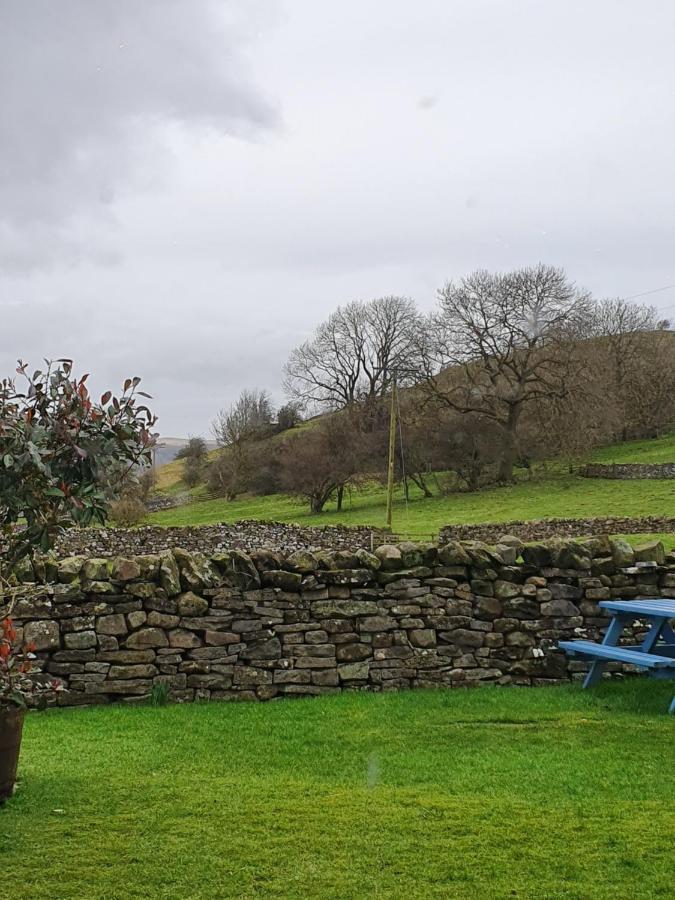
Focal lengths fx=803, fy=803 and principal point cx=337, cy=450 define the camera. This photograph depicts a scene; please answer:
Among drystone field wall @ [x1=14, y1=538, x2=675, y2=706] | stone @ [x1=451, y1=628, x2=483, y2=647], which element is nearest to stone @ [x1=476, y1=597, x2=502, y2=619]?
drystone field wall @ [x1=14, y1=538, x2=675, y2=706]

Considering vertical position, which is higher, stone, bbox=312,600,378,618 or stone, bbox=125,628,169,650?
stone, bbox=312,600,378,618

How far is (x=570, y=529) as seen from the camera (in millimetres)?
22078

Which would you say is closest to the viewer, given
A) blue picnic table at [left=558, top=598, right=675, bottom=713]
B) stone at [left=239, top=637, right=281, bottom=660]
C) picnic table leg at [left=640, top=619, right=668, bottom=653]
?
blue picnic table at [left=558, top=598, right=675, bottom=713]

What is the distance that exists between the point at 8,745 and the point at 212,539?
17540 mm

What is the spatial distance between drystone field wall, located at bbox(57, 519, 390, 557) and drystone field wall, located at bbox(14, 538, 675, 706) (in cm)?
1183

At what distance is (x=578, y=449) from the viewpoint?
3891 centimetres

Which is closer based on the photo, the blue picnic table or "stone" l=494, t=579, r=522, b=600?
the blue picnic table

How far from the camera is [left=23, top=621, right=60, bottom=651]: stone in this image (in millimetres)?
7254

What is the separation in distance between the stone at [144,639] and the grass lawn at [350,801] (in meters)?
0.59

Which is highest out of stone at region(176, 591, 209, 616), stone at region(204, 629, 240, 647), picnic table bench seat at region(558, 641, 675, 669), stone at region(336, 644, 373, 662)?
stone at region(176, 591, 209, 616)

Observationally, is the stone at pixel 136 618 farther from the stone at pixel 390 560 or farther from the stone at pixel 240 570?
the stone at pixel 390 560

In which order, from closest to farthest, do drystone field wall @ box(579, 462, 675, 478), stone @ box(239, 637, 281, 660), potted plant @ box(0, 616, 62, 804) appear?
1. potted plant @ box(0, 616, 62, 804)
2. stone @ box(239, 637, 281, 660)
3. drystone field wall @ box(579, 462, 675, 478)

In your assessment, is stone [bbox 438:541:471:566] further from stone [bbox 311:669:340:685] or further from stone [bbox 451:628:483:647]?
stone [bbox 311:669:340:685]

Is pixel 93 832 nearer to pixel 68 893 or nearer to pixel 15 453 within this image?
pixel 68 893
